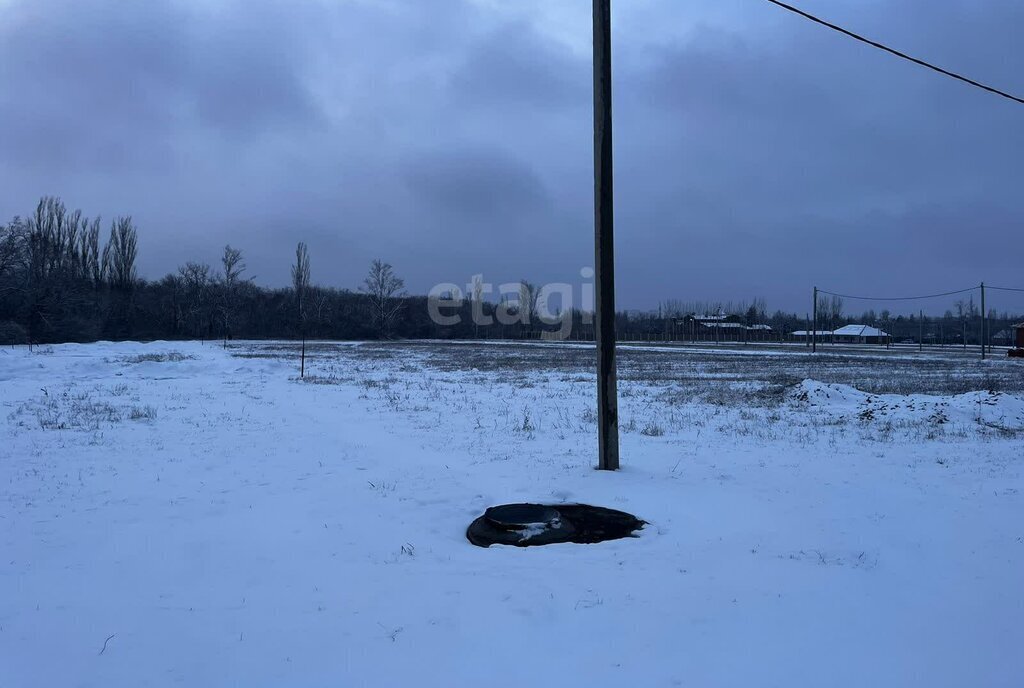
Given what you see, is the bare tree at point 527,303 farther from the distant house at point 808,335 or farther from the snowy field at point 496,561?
the snowy field at point 496,561

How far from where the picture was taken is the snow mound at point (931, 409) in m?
12.6

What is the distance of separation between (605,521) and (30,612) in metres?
4.55

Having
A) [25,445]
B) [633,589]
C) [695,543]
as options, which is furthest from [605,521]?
[25,445]

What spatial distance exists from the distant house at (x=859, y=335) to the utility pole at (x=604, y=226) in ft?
362

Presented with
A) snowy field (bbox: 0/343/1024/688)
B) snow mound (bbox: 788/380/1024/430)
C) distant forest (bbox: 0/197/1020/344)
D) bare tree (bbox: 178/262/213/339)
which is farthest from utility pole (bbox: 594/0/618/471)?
bare tree (bbox: 178/262/213/339)

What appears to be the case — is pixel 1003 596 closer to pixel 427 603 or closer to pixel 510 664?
pixel 510 664

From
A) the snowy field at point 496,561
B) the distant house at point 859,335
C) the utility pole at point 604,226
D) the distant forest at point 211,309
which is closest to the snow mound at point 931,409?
the snowy field at point 496,561

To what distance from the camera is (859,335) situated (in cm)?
10544

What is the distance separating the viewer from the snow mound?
41.4ft

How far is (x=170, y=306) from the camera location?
267ft

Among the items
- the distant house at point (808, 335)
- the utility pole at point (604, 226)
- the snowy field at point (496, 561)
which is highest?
the utility pole at point (604, 226)

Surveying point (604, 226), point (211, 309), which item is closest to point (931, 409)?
point (604, 226)

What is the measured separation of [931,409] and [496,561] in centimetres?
1282

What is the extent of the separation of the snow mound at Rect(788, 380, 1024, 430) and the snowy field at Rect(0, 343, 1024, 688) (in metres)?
1.62
